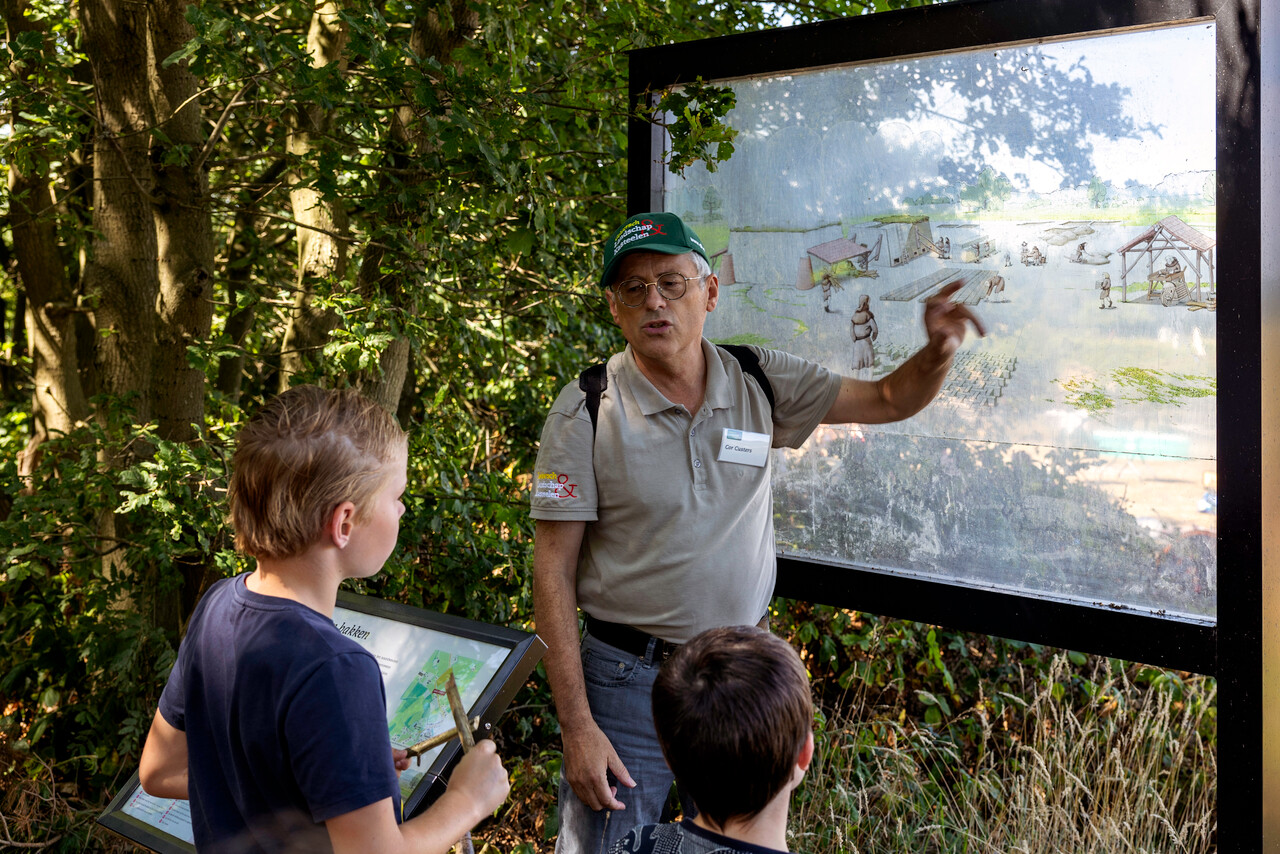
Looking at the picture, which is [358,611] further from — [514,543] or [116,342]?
[116,342]

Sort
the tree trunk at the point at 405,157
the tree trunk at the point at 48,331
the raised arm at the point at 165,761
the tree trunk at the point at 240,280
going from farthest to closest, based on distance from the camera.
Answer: the tree trunk at the point at 48,331 < the tree trunk at the point at 240,280 < the tree trunk at the point at 405,157 < the raised arm at the point at 165,761

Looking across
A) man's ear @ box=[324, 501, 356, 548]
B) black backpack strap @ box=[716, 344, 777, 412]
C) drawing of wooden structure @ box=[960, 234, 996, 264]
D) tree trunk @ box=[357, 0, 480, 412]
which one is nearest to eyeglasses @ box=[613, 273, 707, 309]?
black backpack strap @ box=[716, 344, 777, 412]

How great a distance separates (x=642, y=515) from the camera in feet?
7.42

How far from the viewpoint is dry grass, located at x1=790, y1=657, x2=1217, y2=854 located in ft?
11.3

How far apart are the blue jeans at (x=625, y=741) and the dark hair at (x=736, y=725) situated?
0.75 meters

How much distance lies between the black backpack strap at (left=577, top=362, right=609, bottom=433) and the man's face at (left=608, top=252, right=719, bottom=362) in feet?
0.37

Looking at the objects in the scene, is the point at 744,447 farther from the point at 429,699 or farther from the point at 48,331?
the point at 48,331

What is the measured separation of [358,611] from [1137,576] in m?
1.86

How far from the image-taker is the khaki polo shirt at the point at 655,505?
224cm

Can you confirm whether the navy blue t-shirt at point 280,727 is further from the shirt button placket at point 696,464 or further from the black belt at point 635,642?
the shirt button placket at point 696,464

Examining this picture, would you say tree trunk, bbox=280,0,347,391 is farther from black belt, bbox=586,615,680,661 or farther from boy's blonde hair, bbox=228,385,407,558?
boy's blonde hair, bbox=228,385,407,558

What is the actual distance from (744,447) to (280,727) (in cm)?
128

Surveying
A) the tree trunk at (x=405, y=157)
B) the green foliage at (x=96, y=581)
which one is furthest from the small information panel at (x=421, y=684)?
the tree trunk at (x=405, y=157)

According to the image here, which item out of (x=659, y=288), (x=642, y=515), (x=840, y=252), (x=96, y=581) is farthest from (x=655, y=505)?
(x=96, y=581)
